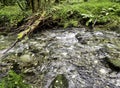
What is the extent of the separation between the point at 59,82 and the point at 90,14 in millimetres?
3773

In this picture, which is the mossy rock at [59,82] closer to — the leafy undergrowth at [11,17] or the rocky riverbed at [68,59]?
the rocky riverbed at [68,59]

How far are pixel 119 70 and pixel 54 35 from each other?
2586 mm

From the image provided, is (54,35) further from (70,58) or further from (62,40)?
(70,58)

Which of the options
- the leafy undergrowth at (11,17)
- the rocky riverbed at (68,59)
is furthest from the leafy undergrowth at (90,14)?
the leafy undergrowth at (11,17)

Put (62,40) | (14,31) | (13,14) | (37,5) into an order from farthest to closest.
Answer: (13,14)
(37,5)
(14,31)
(62,40)

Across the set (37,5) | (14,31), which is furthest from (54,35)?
(37,5)

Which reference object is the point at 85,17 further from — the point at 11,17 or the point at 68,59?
the point at 11,17

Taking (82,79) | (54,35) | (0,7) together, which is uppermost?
(82,79)

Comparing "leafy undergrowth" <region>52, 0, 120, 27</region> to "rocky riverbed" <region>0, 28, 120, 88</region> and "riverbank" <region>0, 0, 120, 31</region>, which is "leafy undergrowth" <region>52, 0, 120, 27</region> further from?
"rocky riverbed" <region>0, 28, 120, 88</region>

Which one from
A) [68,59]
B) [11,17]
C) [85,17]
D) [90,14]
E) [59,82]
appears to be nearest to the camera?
[59,82]

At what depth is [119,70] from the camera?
405cm

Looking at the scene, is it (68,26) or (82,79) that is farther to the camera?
(68,26)

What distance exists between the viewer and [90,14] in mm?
6961

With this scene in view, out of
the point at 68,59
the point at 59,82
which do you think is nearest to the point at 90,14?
the point at 68,59
